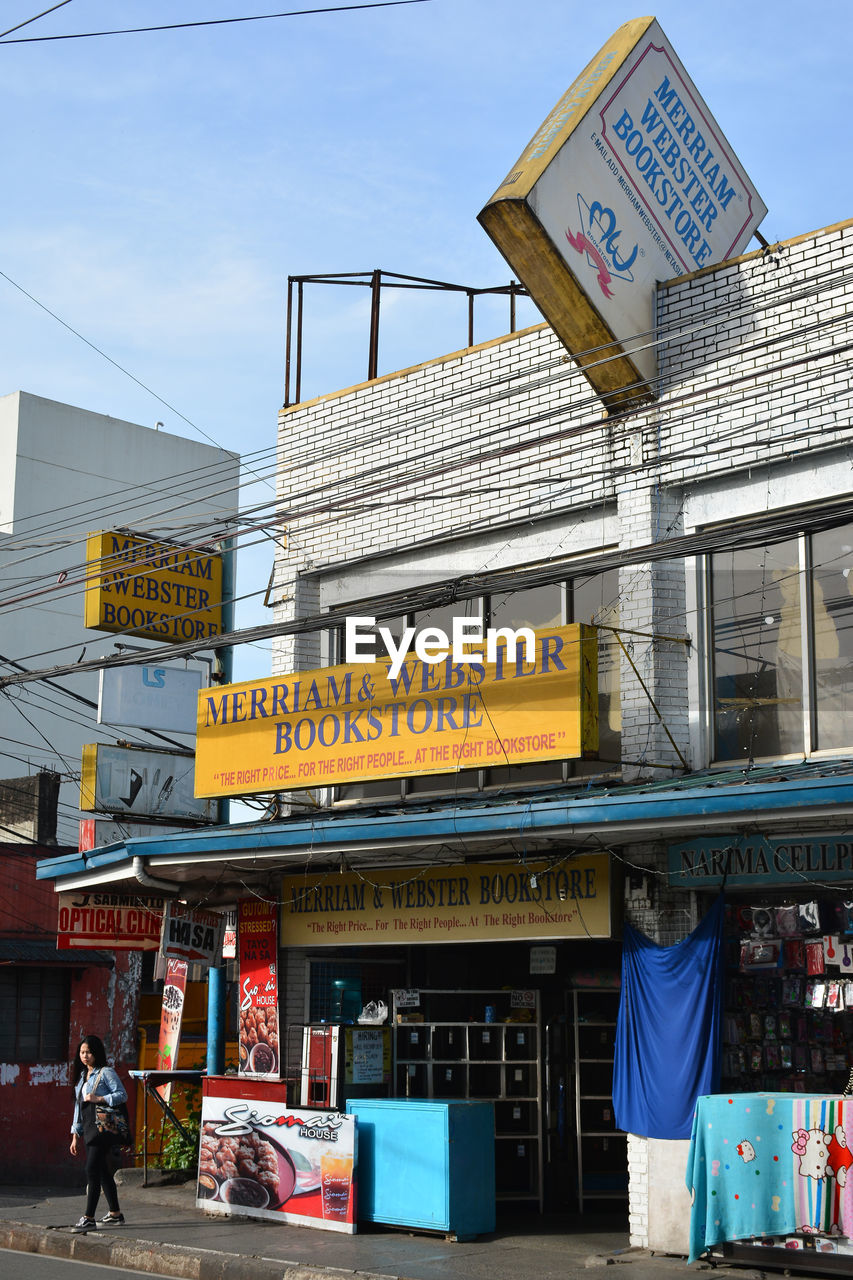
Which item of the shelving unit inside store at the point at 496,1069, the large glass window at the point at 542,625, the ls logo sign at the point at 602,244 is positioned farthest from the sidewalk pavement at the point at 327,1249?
the ls logo sign at the point at 602,244

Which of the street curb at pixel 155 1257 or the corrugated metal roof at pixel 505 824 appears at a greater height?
the corrugated metal roof at pixel 505 824

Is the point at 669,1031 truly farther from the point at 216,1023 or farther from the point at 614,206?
the point at 614,206

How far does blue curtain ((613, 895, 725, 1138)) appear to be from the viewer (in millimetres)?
11070

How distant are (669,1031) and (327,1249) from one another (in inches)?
134

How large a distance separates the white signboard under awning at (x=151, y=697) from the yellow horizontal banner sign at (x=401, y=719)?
3166 mm

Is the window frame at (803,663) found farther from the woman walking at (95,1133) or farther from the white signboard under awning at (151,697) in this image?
the white signboard under awning at (151,697)

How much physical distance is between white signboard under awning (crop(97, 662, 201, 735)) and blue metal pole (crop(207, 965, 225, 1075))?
3.44 meters

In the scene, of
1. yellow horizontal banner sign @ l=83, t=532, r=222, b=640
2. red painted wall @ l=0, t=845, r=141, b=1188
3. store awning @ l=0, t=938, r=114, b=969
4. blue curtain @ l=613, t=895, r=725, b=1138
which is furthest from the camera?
store awning @ l=0, t=938, r=114, b=969

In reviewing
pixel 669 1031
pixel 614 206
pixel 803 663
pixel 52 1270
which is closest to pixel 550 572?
pixel 803 663

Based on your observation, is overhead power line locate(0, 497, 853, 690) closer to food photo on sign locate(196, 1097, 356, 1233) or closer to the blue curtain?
the blue curtain

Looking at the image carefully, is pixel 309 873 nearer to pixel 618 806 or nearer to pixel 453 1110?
pixel 453 1110

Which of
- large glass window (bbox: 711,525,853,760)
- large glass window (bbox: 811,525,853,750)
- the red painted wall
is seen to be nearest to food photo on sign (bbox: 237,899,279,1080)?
large glass window (bbox: 711,525,853,760)

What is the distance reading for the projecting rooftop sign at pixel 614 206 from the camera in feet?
41.1

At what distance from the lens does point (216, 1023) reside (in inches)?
610
